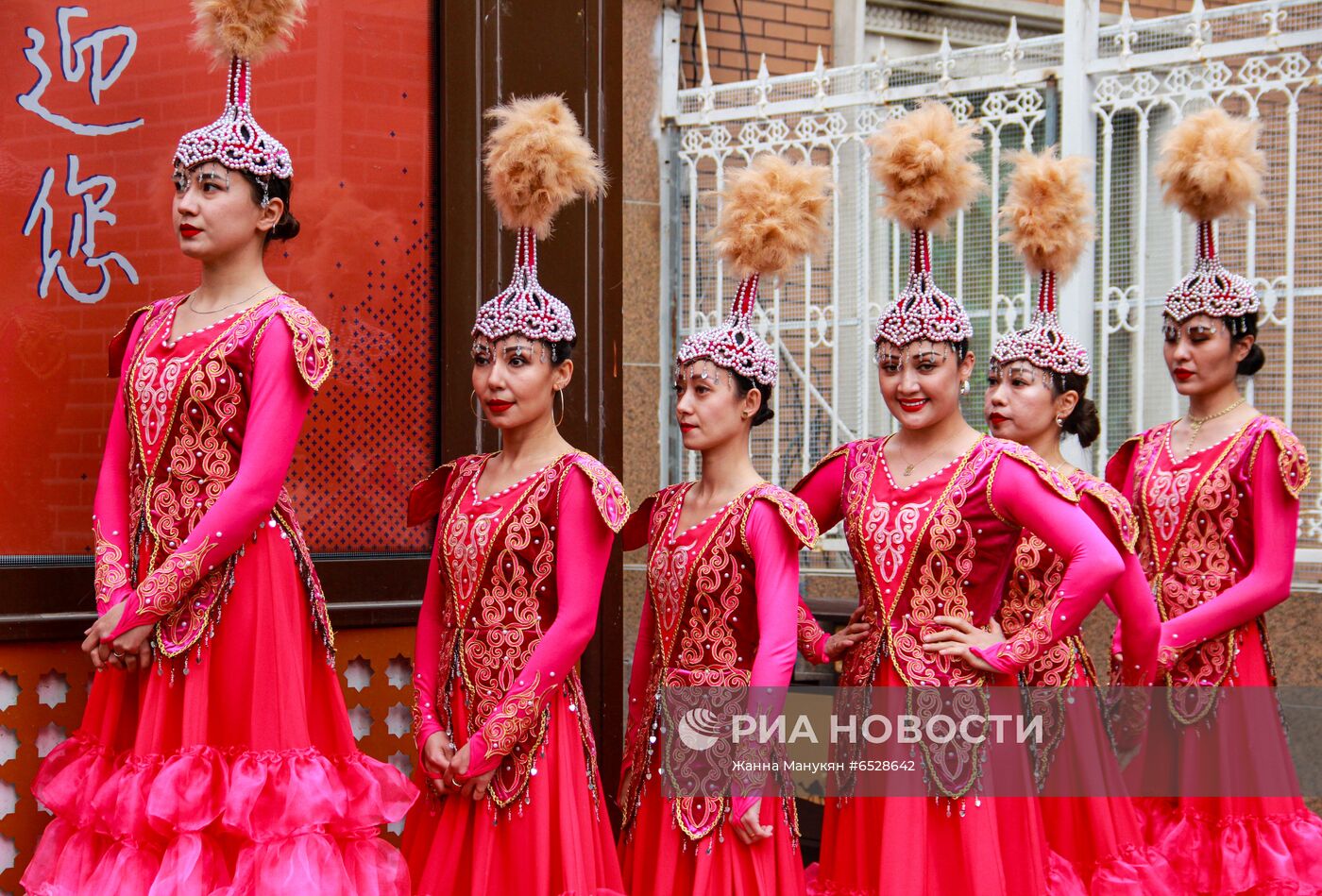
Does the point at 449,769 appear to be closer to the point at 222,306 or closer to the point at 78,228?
the point at 222,306

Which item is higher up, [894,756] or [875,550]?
[875,550]

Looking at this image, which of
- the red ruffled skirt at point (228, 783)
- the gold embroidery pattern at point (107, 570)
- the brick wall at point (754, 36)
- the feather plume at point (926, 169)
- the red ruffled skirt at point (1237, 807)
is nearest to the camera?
the red ruffled skirt at point (228, 783)

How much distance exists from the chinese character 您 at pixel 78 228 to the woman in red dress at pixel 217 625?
2.25 ft

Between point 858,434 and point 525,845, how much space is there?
4.06 m

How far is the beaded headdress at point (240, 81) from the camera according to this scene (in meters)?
4.04

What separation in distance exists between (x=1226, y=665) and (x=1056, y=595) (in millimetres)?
1111

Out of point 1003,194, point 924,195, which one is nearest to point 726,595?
point 924,195

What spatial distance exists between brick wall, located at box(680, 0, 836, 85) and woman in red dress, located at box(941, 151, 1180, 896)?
3.59 m

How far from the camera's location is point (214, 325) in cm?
406

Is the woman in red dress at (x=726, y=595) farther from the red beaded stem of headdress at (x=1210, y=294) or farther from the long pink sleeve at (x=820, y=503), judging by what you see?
the red beaded stem of headdress at (x=1210, y=294)

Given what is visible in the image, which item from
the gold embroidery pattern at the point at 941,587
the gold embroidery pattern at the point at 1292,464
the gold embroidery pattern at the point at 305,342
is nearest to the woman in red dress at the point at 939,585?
the gold embroidery pattern at the point at 941,587

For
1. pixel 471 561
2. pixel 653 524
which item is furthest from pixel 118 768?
pixel 653 524

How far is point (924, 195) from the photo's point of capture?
4586 millimetres

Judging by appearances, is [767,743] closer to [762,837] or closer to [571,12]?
[762,837]
